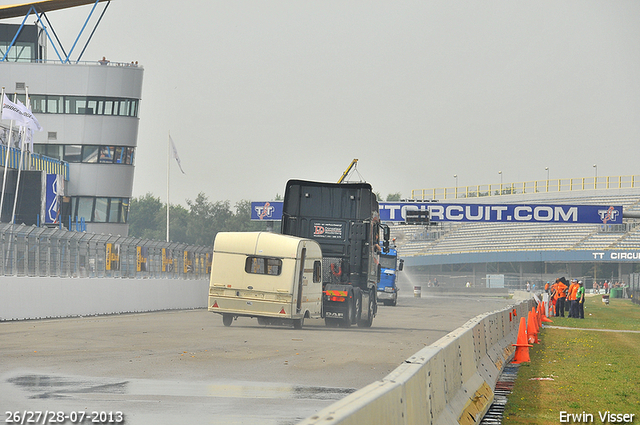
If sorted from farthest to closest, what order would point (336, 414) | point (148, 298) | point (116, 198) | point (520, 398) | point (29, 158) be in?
point (116, 198)
point (29, 158)
point (148, 298)
point (520, 398)
point (336, 414)

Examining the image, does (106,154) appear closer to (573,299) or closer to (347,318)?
(573,299)

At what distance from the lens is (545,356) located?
18219 millimetres

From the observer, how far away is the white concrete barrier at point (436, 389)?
179 inches

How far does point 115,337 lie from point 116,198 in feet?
146

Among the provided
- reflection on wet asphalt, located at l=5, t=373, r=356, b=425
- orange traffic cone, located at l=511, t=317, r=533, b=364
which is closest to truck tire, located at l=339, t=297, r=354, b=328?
orange traffic cone, located at l=511, t=317, r=533, b=364

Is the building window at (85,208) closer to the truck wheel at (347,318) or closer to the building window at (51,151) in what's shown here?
the building window at (51,151)

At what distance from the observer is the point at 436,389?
24.2ft

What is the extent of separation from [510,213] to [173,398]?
2144 inches

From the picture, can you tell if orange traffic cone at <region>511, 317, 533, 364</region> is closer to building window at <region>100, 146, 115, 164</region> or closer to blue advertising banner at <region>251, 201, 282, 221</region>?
building window at <region>100, 146, 115, 164</region>

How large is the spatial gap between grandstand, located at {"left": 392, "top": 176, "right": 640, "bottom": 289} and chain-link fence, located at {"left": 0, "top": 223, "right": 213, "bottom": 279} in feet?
191

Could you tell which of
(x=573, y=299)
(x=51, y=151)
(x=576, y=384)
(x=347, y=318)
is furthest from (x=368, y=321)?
(x=51, y=151)

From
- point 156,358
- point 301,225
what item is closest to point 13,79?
point 301,225

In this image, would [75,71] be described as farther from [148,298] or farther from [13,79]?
[148,298]

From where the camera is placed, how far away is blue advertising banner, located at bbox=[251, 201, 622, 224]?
2382 inches
